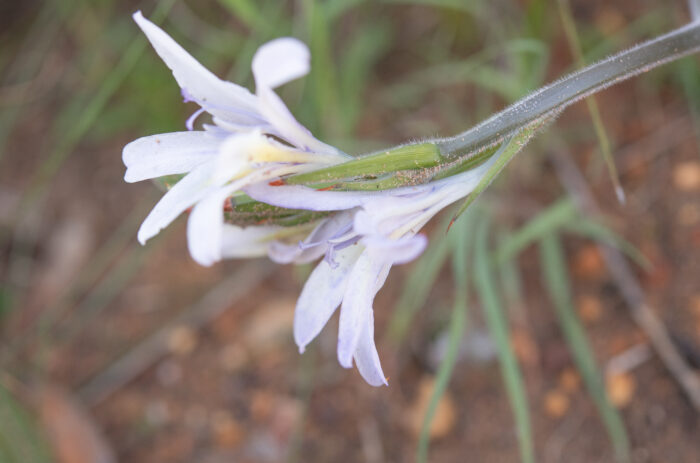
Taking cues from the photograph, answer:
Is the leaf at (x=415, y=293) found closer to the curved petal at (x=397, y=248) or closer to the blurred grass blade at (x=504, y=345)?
the blurred grass blade at (x=504, y=345)

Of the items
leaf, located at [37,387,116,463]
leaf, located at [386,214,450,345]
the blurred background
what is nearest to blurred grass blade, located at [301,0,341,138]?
the blurred background

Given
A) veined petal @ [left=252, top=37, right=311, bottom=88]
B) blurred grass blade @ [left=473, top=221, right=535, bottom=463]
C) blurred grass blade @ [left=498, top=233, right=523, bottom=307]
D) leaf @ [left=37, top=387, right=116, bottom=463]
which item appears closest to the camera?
veined petal @ [left=252, top=37, right=311, bottom=88]

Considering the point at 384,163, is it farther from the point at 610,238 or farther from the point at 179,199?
the point at 610,238

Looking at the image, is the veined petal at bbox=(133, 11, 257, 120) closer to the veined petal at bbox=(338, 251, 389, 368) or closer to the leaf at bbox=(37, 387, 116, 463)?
the veined petal at bbox=(338, 251, 389, 368)

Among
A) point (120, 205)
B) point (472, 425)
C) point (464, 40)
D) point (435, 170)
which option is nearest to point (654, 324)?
point (472, 425)

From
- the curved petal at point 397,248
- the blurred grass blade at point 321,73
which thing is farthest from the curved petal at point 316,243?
the blurred grass blade at point 321,73
